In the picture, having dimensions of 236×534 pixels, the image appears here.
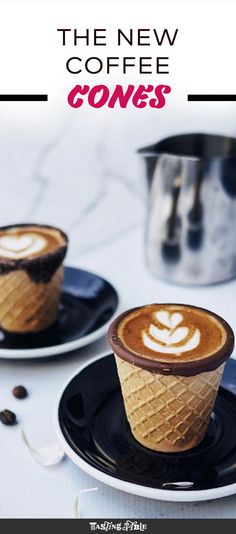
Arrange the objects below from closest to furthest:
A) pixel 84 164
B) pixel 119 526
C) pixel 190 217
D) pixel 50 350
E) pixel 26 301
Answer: pixel 119 526 < pixel 50 350 < pixel 26 301 < pixel 190 217 < pixel 84 164

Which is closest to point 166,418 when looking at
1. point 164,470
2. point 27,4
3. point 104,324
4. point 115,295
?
point 164,470

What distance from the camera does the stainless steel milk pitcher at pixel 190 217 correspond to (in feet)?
4.42

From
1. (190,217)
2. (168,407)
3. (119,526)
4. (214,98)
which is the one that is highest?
(214,98)

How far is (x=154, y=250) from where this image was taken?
1.43 metres

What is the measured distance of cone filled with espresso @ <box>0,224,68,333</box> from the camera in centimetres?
116

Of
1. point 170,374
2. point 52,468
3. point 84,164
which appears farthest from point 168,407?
point 84,164

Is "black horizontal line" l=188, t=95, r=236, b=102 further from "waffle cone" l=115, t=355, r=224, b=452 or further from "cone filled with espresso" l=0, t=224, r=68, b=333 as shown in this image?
"waffle cone" l=115, t=355, r=224, b=452

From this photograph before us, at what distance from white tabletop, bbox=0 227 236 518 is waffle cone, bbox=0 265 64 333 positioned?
0.32 feet

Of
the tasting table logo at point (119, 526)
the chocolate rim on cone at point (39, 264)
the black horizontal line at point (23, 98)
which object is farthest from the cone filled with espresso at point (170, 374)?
the black horizontal line at point (23, 98)

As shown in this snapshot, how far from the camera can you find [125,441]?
892mm

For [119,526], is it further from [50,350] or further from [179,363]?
[50,350]

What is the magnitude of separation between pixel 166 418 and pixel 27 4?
71cm

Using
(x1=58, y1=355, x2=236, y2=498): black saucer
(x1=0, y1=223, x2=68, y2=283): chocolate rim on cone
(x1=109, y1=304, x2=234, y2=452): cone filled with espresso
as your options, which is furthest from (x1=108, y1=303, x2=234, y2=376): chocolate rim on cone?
(x1=0, y1=223, x2=68, y2=283): chocolate rim on cone

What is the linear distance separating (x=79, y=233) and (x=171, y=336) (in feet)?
2.56
